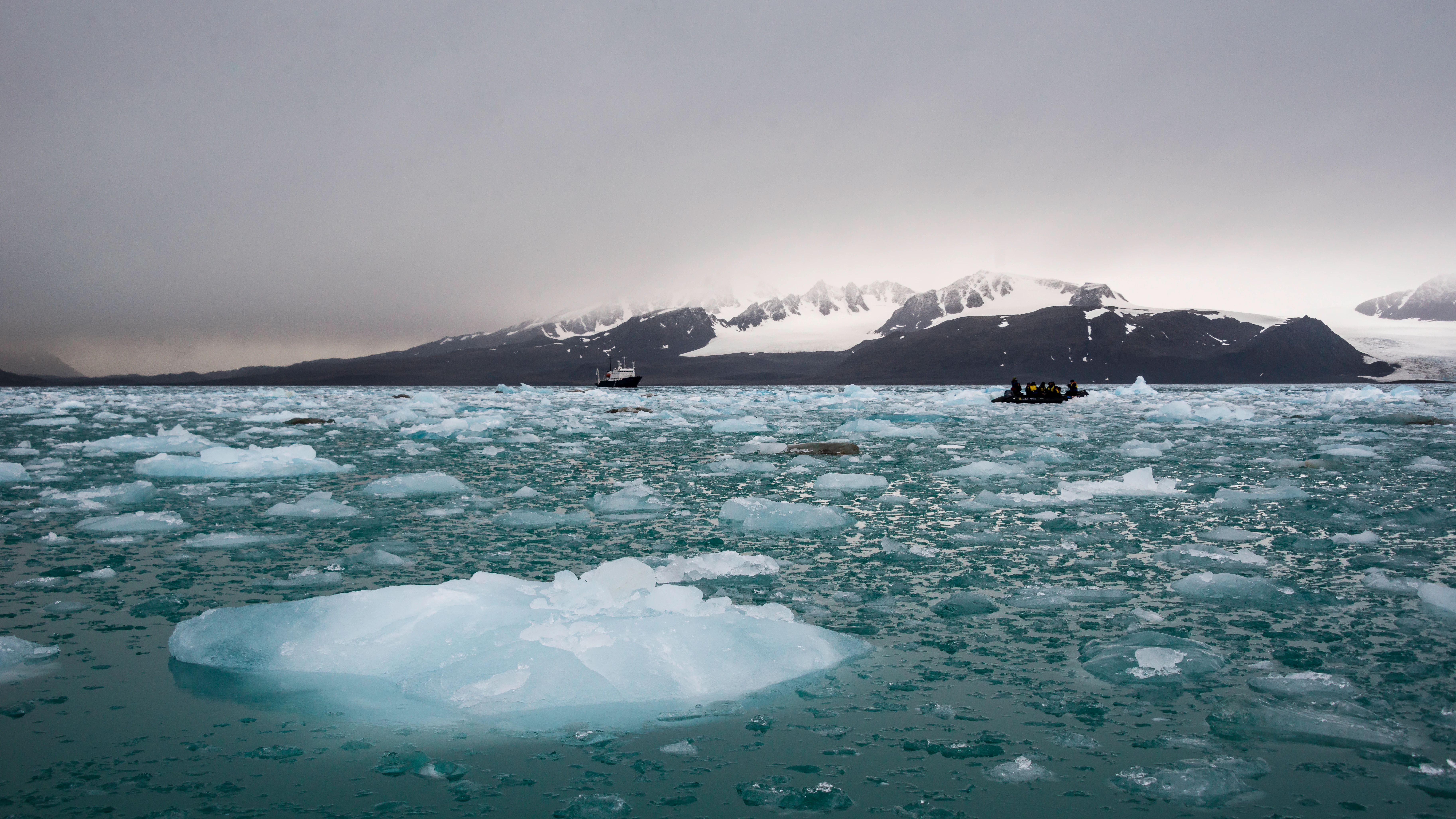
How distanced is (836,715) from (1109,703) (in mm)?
1310

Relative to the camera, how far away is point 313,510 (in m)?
9.38

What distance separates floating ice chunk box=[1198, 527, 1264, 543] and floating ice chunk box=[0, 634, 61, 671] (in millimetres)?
8779

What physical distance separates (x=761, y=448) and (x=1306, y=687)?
541 inches

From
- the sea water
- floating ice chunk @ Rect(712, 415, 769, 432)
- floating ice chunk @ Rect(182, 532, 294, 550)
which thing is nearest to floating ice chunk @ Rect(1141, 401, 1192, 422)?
floating ice chunk @ Rect(712, 415, 769, 432)

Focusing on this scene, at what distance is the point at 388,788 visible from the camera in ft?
10.1

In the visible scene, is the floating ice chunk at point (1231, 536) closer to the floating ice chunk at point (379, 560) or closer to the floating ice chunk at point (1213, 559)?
the floating ice chunk at point (1213, 559)

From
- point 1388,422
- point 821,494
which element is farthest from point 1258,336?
point 821,494

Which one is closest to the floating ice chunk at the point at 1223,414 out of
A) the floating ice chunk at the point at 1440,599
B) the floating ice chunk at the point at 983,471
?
the floating ice chunk at the point at 983,471

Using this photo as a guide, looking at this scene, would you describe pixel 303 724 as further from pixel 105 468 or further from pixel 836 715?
pixel 105 468

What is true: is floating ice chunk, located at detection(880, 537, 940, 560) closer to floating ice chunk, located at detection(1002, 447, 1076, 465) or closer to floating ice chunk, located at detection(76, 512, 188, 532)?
floating ice chunk, located at detection(76, 512, 188, 532)

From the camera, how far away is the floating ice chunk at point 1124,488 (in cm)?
1037

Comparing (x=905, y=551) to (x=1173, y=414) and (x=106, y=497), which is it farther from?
(x=1173, y=414)

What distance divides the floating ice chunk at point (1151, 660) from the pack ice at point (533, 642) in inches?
50.0

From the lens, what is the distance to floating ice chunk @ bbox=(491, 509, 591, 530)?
873 centimetres
